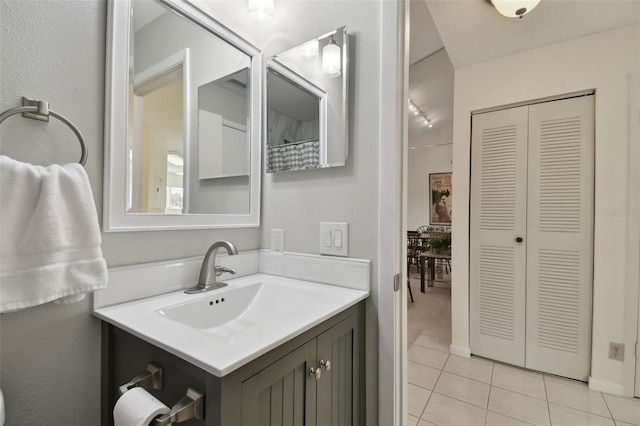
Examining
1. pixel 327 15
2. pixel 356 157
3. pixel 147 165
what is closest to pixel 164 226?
pixel 147 165

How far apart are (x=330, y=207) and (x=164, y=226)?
64cm

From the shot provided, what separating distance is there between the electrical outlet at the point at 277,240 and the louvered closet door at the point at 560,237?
6.10 ft

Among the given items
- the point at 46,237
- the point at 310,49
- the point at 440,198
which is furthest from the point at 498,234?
the point at 440,198

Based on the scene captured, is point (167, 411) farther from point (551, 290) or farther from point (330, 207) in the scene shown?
point (551, 290)

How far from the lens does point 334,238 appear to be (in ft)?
3.81

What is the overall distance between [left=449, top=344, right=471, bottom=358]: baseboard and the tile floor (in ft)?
0.14

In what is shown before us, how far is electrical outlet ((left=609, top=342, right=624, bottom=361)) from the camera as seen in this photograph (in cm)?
177

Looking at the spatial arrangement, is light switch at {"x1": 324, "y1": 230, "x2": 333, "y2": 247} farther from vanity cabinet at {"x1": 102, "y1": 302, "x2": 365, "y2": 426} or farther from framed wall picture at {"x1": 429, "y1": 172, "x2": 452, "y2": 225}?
framed wall picture at {"x1": 429, "y1": 172, "x2": 452, "y2": 225}

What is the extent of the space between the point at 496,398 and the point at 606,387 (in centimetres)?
73

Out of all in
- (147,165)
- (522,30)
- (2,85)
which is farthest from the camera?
(522,30)

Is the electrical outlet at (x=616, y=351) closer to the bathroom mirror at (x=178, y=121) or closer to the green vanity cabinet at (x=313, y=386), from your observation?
the green vanity cabinet at (x=313, y=386)

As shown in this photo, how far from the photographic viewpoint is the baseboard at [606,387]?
1.79 meters

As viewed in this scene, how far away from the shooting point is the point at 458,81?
7.54 ft

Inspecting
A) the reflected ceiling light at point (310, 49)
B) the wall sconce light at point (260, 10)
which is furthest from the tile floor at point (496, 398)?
the wall sconce light at point (260, 10)
